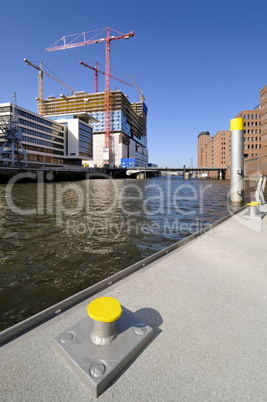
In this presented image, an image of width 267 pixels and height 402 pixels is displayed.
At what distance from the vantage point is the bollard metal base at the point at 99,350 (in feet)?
5.44

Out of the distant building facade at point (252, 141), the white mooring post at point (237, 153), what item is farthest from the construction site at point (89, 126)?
the white mooring post at point (237, 153)

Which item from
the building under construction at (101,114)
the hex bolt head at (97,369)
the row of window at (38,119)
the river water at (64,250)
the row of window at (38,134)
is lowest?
the river water at (64,250)

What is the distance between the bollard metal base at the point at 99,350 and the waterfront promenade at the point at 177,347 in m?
0.07

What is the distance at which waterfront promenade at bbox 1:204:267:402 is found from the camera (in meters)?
1.63

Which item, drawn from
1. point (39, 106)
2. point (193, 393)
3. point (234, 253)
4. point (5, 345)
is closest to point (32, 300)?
point (5, 345)

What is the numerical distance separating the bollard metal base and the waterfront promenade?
0.07m

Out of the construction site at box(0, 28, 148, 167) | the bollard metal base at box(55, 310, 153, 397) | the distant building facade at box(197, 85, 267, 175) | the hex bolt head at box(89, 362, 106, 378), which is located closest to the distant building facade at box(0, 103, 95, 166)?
the construction site at box(0, 28, 148, 167)

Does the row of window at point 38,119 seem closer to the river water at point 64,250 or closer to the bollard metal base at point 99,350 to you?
the river water at point 64,250

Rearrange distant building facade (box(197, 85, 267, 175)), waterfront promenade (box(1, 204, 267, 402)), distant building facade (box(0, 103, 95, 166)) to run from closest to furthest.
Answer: waterfront promenade (box(1, 204, 267, 402)) < distant building facade (box(197, 85, 267, 175)) < distant building facade (box(0, 103, 95, 166))

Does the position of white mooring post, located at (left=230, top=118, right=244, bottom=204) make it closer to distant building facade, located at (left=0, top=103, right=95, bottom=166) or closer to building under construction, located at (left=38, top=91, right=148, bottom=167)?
distant building facade, located at (left=0, top=103, right=95, bottom=166)

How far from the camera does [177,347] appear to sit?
2.04 metres

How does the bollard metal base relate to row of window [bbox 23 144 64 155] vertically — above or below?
below

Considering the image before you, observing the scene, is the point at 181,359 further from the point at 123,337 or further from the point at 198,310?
the point at 198,310

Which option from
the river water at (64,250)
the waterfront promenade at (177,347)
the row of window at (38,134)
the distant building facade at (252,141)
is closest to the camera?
the waterfront promenade at (177,347)
